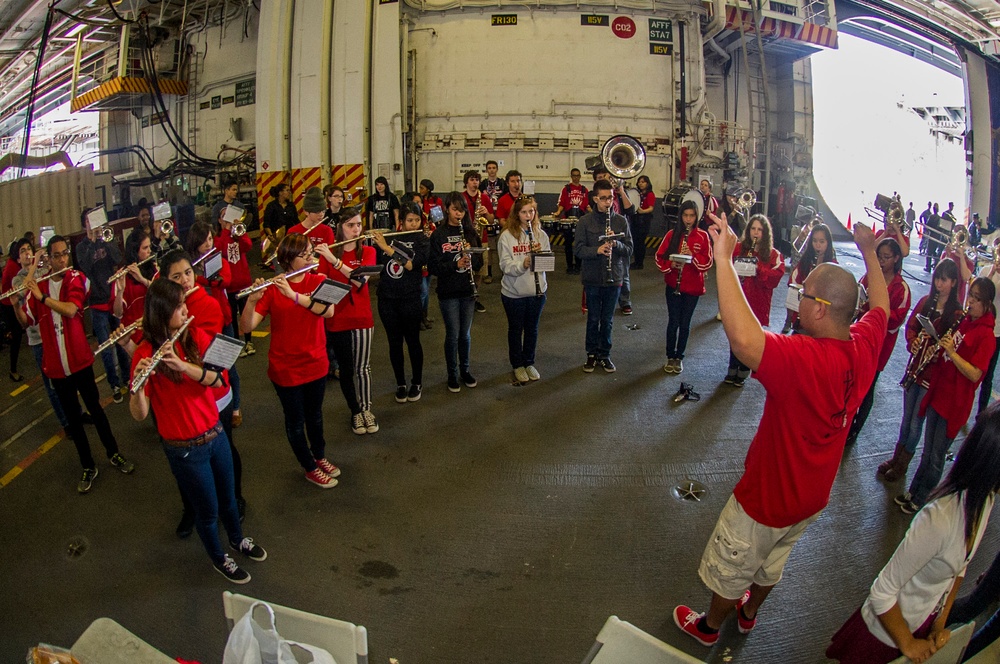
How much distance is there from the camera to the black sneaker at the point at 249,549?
3.46 m

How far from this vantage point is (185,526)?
375cm

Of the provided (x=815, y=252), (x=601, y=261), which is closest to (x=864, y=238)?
(x=815, y=252)

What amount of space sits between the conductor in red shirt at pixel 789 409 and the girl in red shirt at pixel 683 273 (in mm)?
3058

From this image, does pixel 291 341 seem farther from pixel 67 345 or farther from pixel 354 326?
pixel 67 345

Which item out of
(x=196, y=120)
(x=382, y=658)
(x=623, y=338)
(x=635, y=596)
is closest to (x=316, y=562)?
(x=382, y=658)

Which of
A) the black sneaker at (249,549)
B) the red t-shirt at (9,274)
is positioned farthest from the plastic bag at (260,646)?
the red t-shirt at (9,274)

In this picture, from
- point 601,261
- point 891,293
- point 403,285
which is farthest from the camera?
point 601,261

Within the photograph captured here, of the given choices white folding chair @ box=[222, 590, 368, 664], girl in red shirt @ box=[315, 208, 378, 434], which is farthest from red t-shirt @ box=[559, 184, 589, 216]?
white folding chair @ box=[222, 590, 368, 664]

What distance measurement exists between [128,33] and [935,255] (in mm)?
18727

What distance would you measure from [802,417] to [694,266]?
3.60 m

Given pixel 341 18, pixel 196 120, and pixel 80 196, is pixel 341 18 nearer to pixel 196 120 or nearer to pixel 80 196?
pixel 80 196

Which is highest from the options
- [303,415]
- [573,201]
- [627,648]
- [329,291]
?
[573,201]

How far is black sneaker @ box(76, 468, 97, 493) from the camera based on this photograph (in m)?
4.22

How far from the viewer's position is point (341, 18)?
1104cm
